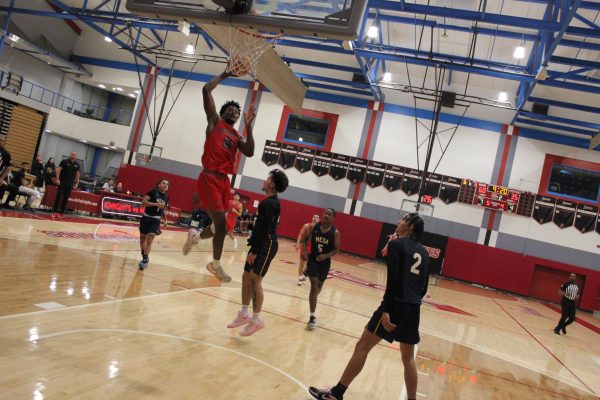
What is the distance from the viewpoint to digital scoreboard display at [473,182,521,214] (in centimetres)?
2162

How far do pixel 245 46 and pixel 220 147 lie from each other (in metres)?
2.77

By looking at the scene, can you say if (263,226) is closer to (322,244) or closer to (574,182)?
(322,244)

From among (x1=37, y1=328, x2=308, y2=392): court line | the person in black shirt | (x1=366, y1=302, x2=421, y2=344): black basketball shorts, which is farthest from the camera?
the person in black shirt

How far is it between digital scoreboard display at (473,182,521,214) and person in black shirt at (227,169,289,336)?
727 inches

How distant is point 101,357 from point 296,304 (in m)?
4.83

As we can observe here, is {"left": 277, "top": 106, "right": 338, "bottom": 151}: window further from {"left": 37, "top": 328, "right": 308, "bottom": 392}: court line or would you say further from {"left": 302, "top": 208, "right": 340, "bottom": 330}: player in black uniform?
{"left": 37, "top": 328, "right": 308, "bottom": 392}: court line

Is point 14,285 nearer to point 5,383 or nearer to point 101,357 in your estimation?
point 101,357

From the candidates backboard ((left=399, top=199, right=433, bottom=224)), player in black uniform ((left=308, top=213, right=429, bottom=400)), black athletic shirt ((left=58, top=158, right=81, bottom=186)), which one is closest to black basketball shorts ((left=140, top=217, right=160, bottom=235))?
black athletic shirt ((left=58, top=158, right=81, bottom=186))

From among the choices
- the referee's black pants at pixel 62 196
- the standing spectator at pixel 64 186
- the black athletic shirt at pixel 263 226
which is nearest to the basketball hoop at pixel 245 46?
the black athletic shirt at pixel 263 226

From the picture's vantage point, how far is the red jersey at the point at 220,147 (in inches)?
192

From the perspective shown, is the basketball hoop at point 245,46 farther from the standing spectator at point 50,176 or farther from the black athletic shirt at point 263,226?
the standing spectator at point 50,176

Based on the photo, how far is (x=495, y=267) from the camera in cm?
2175

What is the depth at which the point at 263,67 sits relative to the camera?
17.5 metres

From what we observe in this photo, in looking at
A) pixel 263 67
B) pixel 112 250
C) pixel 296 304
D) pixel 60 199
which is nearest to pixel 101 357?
pixel 296 304
